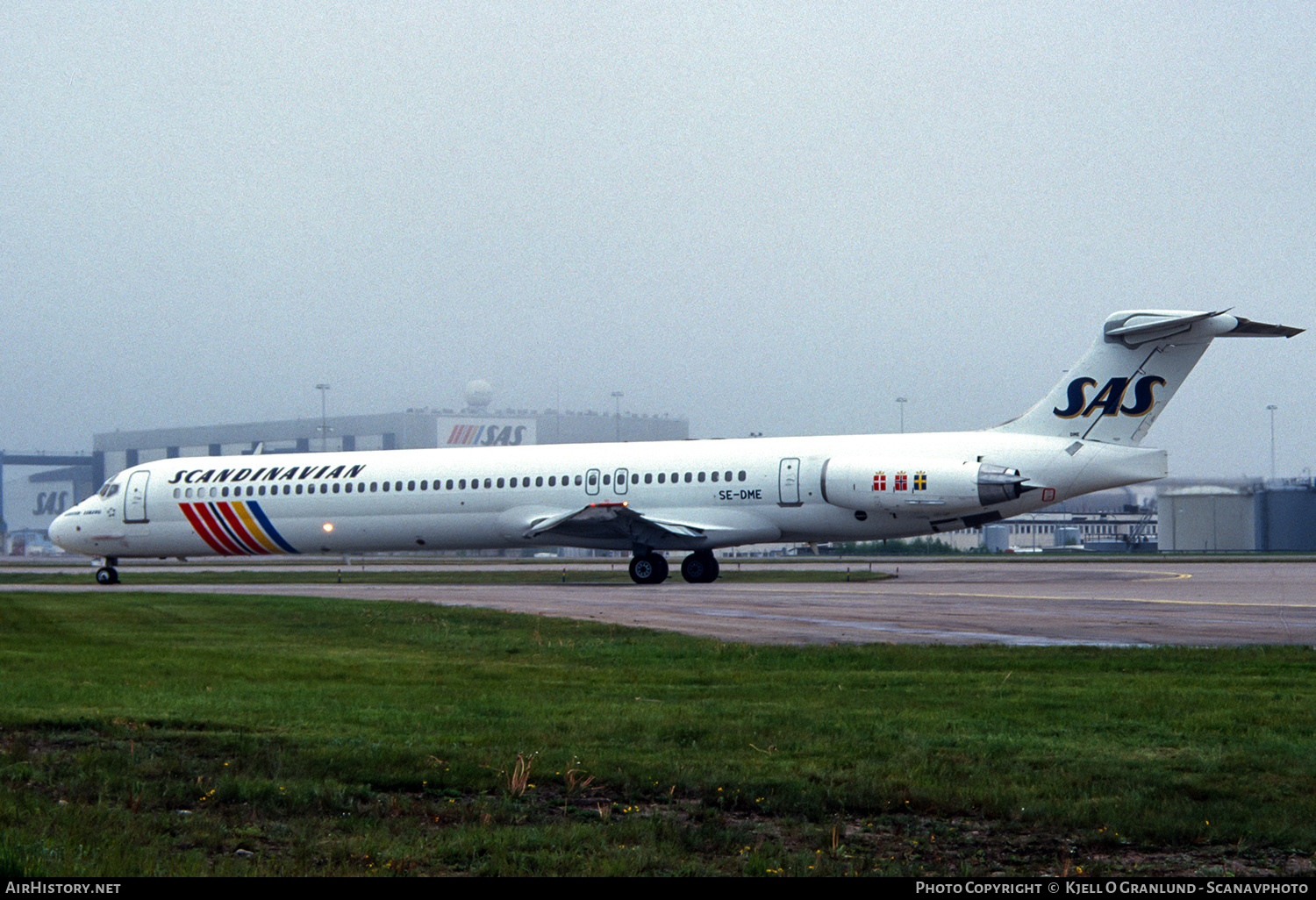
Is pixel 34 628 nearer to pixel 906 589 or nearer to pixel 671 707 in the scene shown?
pixel 671 707

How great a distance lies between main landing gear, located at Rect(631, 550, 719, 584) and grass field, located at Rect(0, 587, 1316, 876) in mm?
19362

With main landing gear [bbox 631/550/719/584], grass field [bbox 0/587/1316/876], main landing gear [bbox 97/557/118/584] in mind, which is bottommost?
main landing gear [bbox 97/557/118/584]

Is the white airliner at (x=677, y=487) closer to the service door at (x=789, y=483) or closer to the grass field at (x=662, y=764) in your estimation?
the service door at (x=789, y=483)

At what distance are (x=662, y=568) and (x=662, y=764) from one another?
1001 inches

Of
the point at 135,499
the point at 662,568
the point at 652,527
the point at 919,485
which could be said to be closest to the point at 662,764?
the point at 919,485

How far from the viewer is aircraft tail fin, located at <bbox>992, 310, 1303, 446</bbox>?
2856cm

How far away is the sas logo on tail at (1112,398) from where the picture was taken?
29344 millimetres

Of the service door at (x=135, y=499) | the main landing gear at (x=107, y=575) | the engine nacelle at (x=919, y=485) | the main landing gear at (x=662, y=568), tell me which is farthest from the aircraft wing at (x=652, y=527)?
the main landing gear at (x=107, y=575)

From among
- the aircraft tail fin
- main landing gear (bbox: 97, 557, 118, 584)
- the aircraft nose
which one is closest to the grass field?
the aircraft tail fin

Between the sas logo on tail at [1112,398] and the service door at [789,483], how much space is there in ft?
20.9

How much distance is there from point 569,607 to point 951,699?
39.9ft

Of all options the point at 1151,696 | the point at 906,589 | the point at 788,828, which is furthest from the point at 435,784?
the point at 906,589

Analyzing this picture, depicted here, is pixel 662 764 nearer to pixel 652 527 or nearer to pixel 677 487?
pixel 652 527

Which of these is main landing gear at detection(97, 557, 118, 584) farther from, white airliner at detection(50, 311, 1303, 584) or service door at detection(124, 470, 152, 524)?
service door at detection(124, 470, 152, 524)
